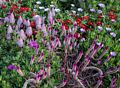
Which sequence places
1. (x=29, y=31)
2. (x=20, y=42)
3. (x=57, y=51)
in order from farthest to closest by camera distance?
(x=57, y=51)
(x=29, y=31)
(x=20, y=42)

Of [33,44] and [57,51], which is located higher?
[33,44]

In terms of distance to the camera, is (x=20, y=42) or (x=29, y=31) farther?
(x=29, y=31)

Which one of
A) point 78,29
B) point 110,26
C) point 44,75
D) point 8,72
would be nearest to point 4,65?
point 8,72

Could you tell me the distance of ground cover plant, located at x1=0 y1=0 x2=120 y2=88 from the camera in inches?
129

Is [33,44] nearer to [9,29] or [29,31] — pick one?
[29,31]

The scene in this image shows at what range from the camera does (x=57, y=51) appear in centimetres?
380

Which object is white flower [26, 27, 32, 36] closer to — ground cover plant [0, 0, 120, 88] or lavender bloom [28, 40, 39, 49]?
ground cover plant [0, 0, 120, 88]

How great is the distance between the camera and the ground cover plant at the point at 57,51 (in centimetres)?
328

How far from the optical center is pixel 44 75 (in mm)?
3105

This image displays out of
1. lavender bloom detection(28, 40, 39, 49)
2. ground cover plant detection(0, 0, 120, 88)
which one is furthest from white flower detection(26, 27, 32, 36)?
lavender bloom detection(28, 40, 39, 49)

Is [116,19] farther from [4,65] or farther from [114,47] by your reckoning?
[4,65]

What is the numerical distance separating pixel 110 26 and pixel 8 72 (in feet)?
5.39

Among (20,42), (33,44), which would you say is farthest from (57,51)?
(20,42)

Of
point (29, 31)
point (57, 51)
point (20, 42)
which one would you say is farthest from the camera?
point (57, 51)
